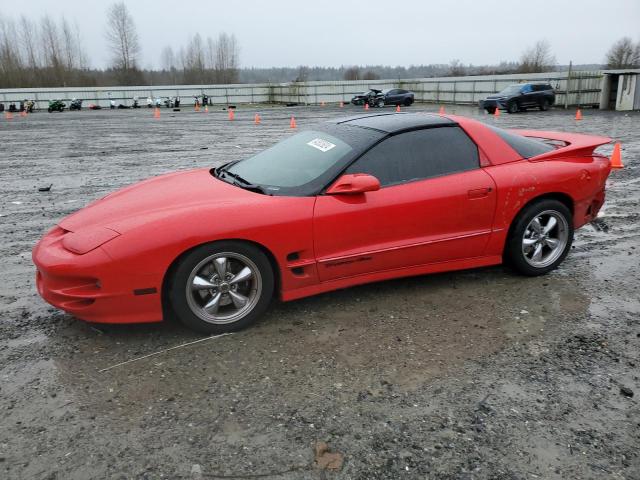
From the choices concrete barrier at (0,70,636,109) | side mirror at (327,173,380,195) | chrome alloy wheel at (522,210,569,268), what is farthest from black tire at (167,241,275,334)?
concrete barrier at (0,70,636,109)

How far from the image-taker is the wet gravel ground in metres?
2.39

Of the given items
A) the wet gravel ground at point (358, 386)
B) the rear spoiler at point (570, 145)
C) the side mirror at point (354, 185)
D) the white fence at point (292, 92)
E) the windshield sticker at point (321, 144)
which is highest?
the white fence at point (292, 92)

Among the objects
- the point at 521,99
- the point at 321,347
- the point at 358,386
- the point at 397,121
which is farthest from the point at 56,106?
the point at 358,386

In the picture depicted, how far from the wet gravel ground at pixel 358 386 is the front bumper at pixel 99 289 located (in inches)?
9.8

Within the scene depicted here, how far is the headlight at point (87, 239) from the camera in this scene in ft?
10.8

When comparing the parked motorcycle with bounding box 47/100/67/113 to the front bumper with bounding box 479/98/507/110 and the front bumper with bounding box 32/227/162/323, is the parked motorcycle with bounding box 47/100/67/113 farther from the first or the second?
the front bumper with bounding box 32/227/162/323

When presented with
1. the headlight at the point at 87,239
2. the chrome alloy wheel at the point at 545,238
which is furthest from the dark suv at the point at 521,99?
the headlight at the point at 87,239

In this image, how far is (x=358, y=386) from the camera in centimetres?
294

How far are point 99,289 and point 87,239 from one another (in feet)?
1.20

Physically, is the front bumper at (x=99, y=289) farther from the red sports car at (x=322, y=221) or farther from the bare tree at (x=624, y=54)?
the bare tree at (x=624, y=54)

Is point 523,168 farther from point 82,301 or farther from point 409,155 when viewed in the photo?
point 82,301

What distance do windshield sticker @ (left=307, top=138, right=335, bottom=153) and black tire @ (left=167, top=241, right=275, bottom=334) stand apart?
1.09 metres

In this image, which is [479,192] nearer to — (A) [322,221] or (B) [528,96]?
(A) [322,221]

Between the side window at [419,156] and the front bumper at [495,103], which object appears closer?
the side window at [419,156]
